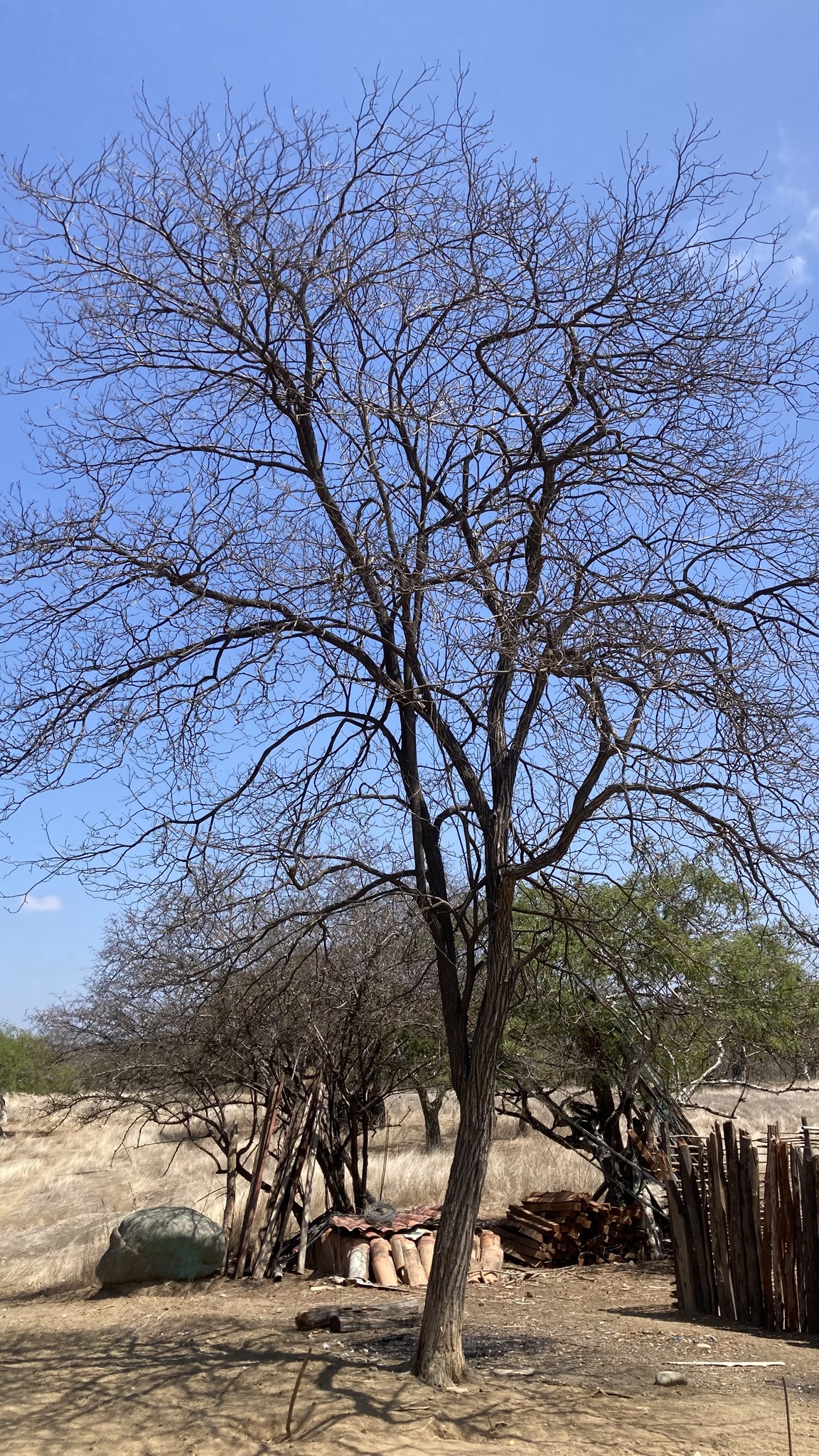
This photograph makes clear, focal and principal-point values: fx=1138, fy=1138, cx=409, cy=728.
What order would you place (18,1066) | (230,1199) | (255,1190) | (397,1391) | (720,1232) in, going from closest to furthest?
(397,1391) → (720,1232) → (255,1190) → (230,1199) → (18,1066)

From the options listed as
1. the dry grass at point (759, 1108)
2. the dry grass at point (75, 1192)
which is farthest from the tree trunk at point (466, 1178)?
the dry grass at point (759, 1108)

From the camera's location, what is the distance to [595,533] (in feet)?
24.5

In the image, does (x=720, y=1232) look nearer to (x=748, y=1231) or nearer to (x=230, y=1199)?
(x=748, y=1231)

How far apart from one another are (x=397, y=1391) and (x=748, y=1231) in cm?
374

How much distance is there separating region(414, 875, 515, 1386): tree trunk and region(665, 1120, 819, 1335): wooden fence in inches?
124

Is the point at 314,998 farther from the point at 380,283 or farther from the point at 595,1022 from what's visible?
the point at 380,283

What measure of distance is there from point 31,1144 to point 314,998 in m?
24.7

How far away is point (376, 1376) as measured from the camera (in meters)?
6.94

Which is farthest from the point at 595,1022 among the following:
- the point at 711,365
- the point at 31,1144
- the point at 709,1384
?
the point at 31,1144

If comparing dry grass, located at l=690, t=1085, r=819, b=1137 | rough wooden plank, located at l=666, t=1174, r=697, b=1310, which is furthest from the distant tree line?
dry grass, located at l=690, t=1085, r=819, b=1137

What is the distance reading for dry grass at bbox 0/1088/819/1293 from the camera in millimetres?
15172

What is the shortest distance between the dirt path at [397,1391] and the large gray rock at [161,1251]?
94.5 inches

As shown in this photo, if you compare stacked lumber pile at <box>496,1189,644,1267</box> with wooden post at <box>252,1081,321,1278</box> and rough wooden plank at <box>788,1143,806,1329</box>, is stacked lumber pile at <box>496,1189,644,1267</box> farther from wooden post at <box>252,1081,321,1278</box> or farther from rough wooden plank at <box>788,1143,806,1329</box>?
rough wooden plank at <box>788,1143,806,1329</box>

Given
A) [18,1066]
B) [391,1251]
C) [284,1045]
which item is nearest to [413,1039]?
[284,1045]
